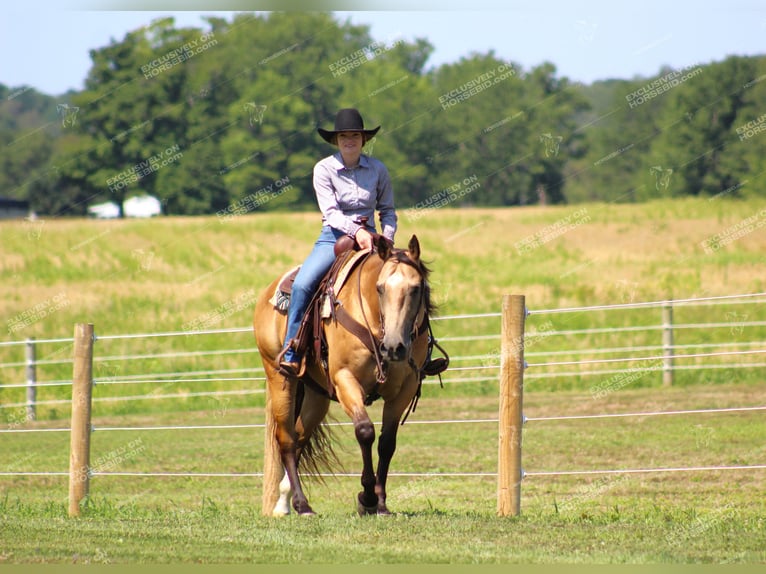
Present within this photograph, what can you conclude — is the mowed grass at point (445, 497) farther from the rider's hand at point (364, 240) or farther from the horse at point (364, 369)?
the rider's hand at point (364, 240)

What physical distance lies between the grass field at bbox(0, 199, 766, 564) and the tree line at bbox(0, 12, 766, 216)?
15212 millimetres

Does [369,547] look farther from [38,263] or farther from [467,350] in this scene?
[38,263]

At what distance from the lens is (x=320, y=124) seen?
6244 cm

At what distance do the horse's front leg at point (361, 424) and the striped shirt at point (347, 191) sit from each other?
1.13m

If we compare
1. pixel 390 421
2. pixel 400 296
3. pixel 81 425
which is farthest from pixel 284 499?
pixel 400 296

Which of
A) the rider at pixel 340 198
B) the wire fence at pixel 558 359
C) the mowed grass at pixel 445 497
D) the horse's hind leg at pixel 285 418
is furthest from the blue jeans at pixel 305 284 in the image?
the wire fence at pixel 558 359

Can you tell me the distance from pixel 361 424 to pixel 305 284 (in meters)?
1.27

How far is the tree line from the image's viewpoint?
57406 millimetres

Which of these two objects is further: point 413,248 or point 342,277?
point 342,277

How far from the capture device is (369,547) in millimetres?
6301

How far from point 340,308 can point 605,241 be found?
2739 centimetres

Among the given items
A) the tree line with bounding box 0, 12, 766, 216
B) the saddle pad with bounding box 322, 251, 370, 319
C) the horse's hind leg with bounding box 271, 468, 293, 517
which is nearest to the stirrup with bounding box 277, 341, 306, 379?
the saddle pad with bounding box 322, 251, 370, 319

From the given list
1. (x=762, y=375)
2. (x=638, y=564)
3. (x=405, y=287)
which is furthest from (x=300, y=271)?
(x=762, y=375)

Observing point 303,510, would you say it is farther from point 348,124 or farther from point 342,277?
point 348,124
